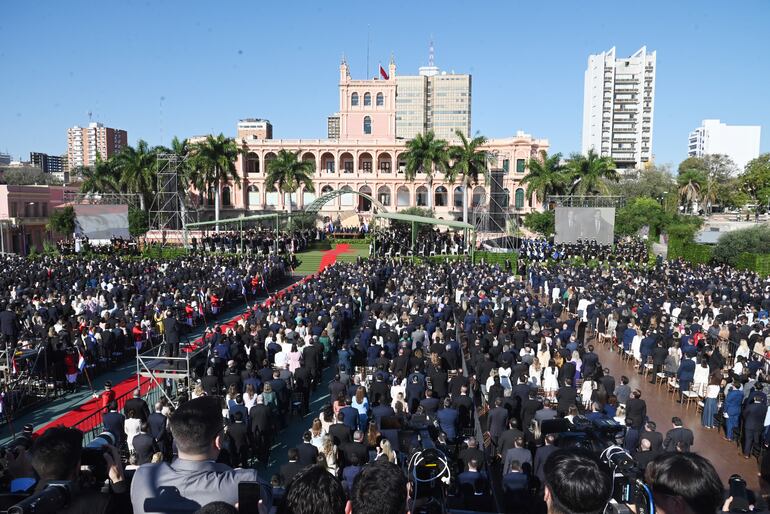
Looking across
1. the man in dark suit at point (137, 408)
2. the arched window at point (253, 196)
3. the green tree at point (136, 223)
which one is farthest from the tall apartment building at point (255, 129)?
the man in dark suit at point (137, 408)

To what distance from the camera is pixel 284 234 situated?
4378cm

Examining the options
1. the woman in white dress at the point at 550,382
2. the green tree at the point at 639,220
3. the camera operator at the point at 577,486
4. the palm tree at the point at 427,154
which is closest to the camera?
the camera operator at the point at 577,486

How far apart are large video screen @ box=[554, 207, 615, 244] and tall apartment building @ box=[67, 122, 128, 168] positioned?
16691 centimetres

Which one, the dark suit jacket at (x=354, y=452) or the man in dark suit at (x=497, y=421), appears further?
the man in dark suit at (x=497, y=421)

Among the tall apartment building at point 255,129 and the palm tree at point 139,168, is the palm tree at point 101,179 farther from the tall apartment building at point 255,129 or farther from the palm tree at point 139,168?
the tall apartment building at point 255,129

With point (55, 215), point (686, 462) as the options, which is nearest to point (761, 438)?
point (686, 462)

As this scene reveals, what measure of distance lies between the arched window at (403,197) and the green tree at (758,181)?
3585 centimetres

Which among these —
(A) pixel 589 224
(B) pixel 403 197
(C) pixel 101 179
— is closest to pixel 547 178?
(A) pixel 589 224

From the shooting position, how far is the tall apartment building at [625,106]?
119m

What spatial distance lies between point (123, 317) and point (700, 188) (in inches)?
2556

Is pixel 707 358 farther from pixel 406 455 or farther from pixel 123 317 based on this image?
pixel 123 317

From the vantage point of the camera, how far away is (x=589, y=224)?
131ft

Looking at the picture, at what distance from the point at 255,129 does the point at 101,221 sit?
229 ft

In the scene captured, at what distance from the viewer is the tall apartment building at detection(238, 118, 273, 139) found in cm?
9901
